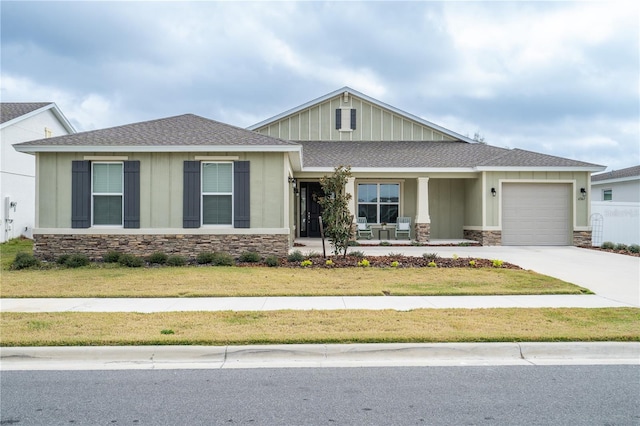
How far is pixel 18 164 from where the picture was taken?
70.5 feet

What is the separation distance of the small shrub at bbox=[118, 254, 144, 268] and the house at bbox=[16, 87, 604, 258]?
32.4 inches

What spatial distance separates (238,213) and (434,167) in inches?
339

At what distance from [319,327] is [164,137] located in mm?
9776

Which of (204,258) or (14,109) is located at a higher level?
(14,109)

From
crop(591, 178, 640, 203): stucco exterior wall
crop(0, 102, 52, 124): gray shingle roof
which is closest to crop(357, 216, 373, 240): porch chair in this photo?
crop(591, 178, 640, 203): stucco exterior wall

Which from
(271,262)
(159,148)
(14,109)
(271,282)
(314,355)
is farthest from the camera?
(14,109)

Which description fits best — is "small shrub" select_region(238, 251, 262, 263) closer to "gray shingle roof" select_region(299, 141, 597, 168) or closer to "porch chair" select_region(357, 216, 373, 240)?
"gray shingle roof" select_region(299, 141, 597, 168)

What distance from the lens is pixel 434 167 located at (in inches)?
734

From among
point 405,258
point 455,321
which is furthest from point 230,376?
point 405,258

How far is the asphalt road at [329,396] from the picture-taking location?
4.04m

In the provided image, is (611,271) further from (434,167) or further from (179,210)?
(179,210)

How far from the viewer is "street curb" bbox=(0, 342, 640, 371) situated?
5551mm

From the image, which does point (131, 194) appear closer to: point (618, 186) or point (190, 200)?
point (190, 200)

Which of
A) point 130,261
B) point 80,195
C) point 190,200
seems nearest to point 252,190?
point 190,200
